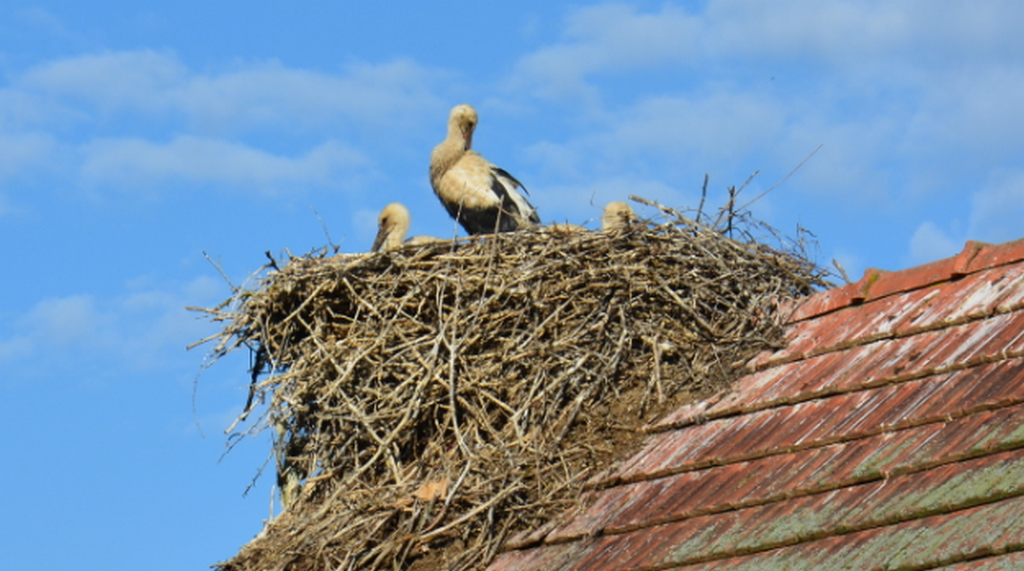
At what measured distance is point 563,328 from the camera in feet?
21.9

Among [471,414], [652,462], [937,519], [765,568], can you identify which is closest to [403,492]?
[471,414]

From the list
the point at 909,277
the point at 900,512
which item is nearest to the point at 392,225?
the point at 909,277

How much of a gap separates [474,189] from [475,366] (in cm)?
398

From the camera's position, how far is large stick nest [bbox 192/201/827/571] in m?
5.62

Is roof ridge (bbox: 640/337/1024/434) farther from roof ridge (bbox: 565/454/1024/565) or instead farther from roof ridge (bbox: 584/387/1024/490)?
roof ridge (bbox: 565/454/1024/565)

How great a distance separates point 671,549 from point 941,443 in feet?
2.97

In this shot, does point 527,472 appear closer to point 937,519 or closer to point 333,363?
point 333,363

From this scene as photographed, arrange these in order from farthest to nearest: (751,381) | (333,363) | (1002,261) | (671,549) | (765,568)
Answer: (333,363) → (751,381) → (1002,261) → (671,549) → (765,568)

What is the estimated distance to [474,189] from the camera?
10.4m

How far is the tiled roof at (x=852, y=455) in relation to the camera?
3.77 metres

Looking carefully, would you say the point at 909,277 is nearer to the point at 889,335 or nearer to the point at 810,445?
the point at 889,335

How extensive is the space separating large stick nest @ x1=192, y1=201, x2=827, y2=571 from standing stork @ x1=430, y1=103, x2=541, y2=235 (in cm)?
270

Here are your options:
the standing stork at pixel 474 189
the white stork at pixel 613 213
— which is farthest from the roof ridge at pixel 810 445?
the standing stork at pixel 474 189

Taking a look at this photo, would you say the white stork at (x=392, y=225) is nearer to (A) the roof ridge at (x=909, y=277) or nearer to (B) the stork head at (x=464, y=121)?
(B) the stork head at (x=464, y=121)
